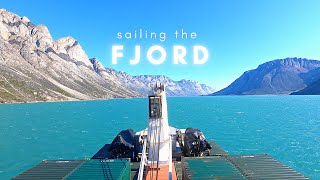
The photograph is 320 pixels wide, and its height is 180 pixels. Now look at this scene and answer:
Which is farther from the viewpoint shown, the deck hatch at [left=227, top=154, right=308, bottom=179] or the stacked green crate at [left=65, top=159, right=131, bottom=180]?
the stacked green crate at [left=65, top=159, right=131, bottom=180]

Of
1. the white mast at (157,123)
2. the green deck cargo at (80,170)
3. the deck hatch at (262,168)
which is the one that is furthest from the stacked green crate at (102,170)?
the deck hatch at (262,168)

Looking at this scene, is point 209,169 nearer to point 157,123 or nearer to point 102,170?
point 102,170

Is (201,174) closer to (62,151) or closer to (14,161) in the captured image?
(14,161)

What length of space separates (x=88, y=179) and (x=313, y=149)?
68503mm

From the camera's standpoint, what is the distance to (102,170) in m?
26.7

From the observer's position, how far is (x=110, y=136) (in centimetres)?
10044

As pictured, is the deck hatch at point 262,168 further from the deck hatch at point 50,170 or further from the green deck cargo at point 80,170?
the deck hatch at point 50,170

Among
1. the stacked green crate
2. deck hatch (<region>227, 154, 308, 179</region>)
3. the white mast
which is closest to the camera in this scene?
deck hatch (<region>227, 154, 308, 179</region>)

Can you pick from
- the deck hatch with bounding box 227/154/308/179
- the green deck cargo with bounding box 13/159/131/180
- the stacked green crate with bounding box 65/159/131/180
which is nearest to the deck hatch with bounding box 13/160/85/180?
the green deck cargo with bounding box 13/159/131/180

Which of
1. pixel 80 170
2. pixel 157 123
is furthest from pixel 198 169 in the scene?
pixel 157 123

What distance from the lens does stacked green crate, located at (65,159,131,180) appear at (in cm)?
2506

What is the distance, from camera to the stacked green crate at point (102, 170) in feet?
82.2

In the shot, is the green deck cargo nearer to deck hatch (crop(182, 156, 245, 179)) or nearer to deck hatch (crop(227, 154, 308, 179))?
deck hatch (crop(182, 156, 245, 179))

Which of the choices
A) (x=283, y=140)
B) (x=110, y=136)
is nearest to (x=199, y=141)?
(x=283, y=140)
